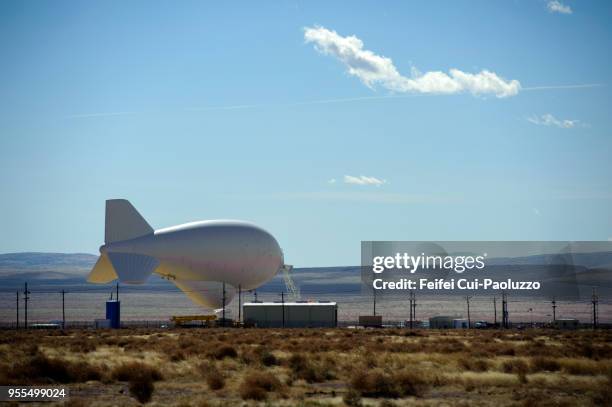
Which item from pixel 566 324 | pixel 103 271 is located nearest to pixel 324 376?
pixel 103 271

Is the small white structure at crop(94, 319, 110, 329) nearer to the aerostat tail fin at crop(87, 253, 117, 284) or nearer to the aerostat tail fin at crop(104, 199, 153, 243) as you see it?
the aerostat tail fin at crop(87, 253, 117, 284)

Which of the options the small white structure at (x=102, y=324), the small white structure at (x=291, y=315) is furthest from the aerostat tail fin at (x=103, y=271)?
the small white structure at (x=291, y=315)

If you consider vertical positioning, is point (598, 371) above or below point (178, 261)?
below

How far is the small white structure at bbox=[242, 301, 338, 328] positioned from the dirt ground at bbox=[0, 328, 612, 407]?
34461mm

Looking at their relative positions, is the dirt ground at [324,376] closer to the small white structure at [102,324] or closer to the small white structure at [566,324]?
the small white structure at [102,324]

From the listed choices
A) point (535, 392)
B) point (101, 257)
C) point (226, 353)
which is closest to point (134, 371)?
point (226, 353)

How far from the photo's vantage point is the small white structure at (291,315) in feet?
245

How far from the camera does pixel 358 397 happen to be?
22.8 metres

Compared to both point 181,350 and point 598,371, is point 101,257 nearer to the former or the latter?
point 181,350

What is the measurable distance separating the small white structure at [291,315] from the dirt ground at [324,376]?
34461mm

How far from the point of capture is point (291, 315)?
7550 centimetres

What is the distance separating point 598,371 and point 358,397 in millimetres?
11065

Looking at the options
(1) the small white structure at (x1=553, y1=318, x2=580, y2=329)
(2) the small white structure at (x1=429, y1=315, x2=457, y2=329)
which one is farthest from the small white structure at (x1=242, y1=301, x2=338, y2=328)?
(1) the small white structure at (x1=553, y1=318, x2=580, y2=329)

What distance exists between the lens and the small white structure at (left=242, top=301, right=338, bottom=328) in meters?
74.8
